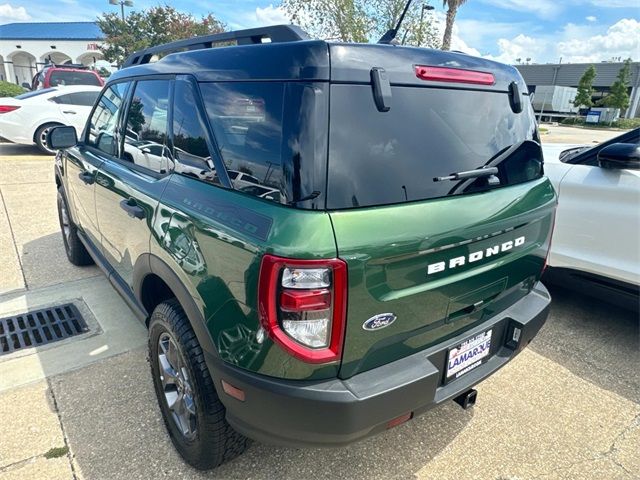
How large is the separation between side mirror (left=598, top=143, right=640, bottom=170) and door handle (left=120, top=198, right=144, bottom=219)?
10.1 feet

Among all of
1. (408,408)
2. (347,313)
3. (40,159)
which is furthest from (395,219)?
(40,159)

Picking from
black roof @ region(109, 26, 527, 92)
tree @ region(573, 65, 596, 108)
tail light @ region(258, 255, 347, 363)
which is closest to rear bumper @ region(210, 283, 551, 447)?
tail light @ region(258, 255, 347, 363)

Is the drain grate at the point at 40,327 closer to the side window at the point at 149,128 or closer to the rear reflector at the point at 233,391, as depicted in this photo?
A: the side window at the point at 149,128

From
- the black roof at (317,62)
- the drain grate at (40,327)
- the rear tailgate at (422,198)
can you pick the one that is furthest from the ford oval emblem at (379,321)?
the drain grate at (40,327)

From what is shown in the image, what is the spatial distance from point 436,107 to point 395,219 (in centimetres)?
56

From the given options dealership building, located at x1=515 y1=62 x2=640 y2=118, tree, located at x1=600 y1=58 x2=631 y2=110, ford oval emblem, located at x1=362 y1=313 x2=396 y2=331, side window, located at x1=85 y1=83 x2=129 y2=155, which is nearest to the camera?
ford oval emblem, located at x1=362 y1=313 x2=396 y2=331

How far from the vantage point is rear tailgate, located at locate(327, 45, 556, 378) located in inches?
59.1

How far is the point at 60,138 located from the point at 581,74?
7182cm

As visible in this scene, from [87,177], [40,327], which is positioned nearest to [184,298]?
[87,177]

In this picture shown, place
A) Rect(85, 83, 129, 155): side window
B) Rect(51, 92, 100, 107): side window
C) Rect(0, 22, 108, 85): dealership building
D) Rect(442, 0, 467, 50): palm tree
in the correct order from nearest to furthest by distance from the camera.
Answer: Rect(85, 83, 129, 155): side window, Rect(51, 92, 100, 107): side window, Rect(442, 0, 467, 50): palm tree, Rect(0, 22, 108, 85): dealership building

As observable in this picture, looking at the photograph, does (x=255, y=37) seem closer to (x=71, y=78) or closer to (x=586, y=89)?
(x=71, y=78)

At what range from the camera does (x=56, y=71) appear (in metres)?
12.9

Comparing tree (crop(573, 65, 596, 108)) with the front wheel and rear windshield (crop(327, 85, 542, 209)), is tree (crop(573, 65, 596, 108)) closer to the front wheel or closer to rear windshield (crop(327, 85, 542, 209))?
rear windshield (crop(327, 85, 542, 209))

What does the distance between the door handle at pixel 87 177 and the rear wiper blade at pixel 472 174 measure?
242 cm
